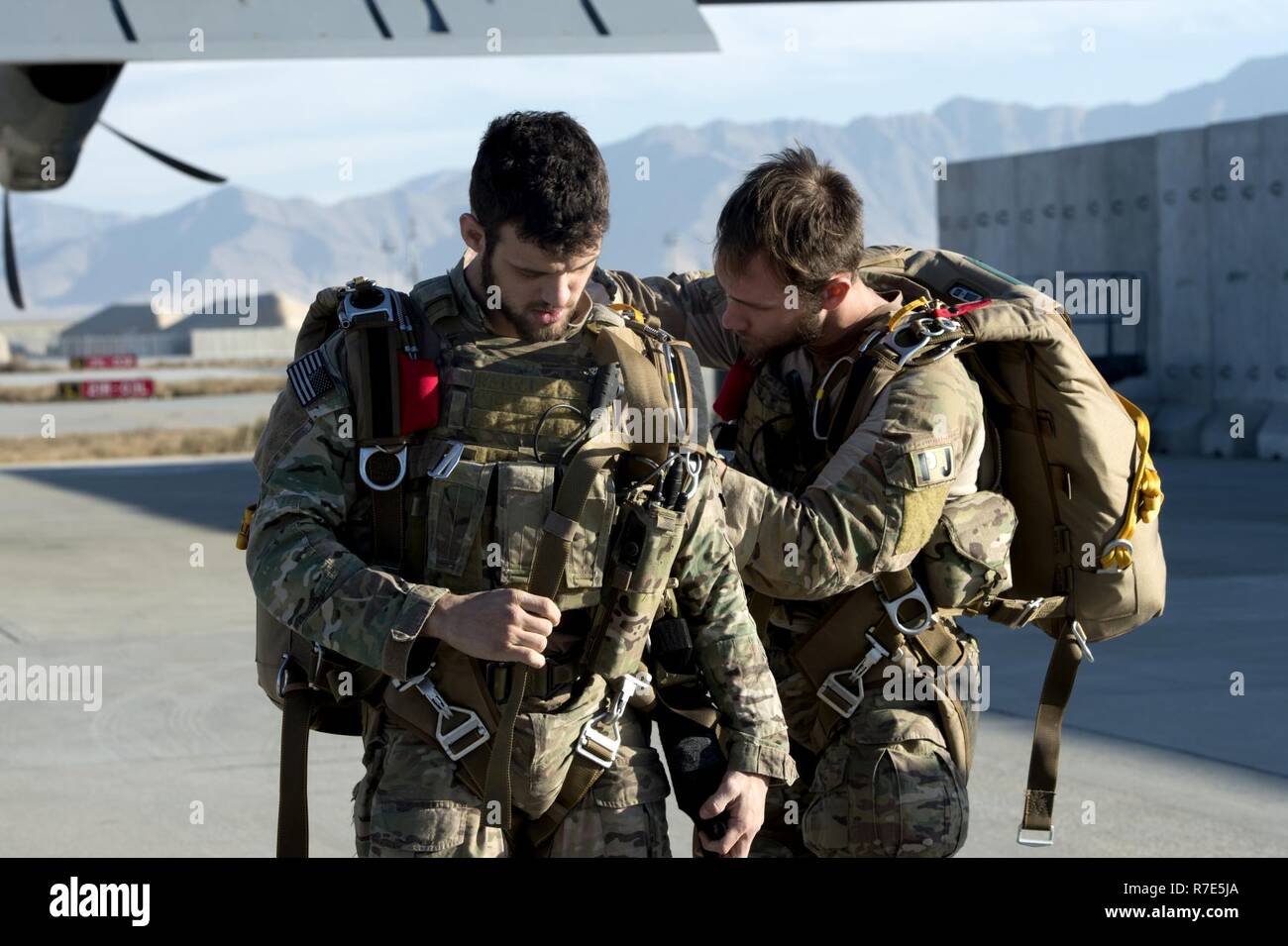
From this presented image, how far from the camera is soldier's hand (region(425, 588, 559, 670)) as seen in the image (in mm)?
2477

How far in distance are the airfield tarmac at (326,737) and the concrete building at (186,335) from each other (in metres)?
83.3

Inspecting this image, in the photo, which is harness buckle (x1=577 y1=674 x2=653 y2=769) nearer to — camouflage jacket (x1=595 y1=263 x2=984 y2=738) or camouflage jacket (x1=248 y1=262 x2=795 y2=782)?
camouflage jacket (x1=248 y1=262 x2=795 y2=782)

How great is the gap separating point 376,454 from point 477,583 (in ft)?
0.92

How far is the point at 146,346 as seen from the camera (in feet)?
351

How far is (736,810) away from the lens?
9.04 ft

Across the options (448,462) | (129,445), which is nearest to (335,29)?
(448,462)

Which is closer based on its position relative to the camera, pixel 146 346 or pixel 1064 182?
pixel 1064 182

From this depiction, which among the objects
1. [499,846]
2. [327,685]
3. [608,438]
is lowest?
[499,846]

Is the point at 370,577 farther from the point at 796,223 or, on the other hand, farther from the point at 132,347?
the point at 132,347

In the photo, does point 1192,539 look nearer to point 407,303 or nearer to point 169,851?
point 169,851

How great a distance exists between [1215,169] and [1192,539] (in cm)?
837

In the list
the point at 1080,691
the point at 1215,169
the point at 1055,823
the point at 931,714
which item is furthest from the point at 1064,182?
the point at 931,714

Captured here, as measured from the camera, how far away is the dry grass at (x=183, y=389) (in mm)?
42406

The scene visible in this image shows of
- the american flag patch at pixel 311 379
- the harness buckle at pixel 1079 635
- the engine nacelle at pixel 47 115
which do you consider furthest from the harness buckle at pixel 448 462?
→ the engine nacelle at pixel 47 115
